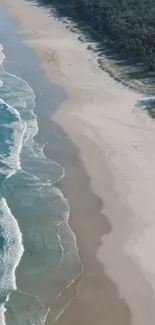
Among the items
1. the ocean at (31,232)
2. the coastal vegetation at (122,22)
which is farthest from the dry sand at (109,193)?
the coastal vegetation at (122,22)

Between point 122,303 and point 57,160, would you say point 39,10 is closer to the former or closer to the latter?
point 57,160

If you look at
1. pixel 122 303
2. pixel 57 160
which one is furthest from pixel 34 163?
pixel 122 303

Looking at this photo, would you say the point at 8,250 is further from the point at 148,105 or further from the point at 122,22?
the point at 122,22

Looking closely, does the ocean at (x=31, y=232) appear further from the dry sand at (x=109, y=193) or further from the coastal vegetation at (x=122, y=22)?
the coastal vegetation at (x=122, y=22)

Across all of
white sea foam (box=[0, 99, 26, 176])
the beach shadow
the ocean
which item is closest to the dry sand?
the beach shadow

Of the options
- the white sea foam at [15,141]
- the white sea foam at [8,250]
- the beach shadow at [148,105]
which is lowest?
the white sea foam at [15,141]
